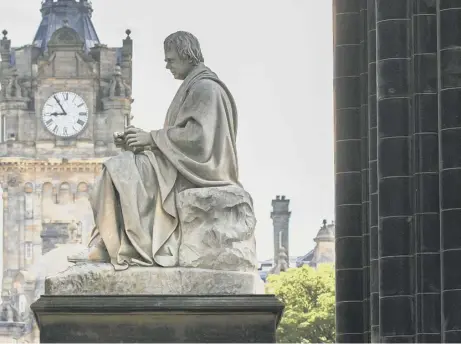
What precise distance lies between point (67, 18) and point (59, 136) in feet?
31.5

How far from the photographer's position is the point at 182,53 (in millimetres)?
30281

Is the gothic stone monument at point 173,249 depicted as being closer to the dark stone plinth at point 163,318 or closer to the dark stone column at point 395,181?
the dark stone plinth at point 163,318

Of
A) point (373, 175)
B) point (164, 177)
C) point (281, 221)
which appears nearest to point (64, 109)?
point (281, 221)

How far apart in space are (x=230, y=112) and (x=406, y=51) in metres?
6.97

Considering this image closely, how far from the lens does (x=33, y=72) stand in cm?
19038

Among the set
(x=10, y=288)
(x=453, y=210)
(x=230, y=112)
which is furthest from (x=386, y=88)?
(x=10, y=288)

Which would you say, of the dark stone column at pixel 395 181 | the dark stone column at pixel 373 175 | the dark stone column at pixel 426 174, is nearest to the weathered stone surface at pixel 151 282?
the dark stone column at pixel 426 174

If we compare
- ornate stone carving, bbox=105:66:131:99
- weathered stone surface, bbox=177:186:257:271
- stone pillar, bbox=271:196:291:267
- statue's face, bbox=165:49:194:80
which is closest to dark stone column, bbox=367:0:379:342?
statue's face, bbox=165:49:194:80

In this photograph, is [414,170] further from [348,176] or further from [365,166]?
[348,176]

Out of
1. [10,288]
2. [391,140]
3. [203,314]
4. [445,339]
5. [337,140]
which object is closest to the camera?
[203,314]

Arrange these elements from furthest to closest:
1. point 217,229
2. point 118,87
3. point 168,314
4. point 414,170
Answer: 1. point 118,87
2. point 414,170
3. point 217,229
4. point 168,314

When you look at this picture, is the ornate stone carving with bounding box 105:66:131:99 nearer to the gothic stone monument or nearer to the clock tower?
the clock tower

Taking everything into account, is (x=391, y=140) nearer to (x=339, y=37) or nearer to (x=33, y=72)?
(x=339, y=37)

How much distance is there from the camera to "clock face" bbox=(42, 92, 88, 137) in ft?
612
